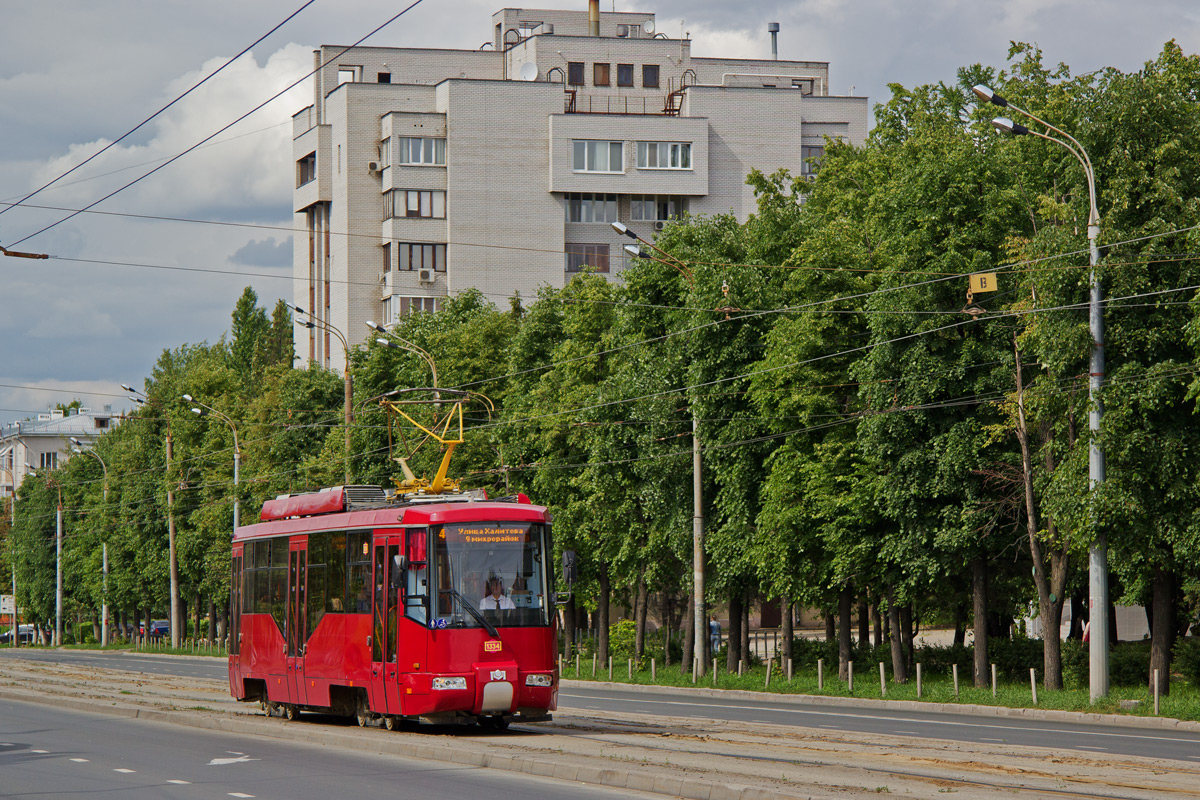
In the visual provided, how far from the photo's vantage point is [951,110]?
4531 cm

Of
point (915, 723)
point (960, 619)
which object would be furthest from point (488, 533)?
point (960, 619)

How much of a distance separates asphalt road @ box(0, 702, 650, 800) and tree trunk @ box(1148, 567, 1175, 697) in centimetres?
1740

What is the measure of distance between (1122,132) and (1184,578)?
350 inches

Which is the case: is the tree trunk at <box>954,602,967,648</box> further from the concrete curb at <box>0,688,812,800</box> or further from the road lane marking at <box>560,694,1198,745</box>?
the concrete curb at <box>0,688,812,800</box>

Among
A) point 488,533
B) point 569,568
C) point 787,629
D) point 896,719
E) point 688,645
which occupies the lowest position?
point 688,645

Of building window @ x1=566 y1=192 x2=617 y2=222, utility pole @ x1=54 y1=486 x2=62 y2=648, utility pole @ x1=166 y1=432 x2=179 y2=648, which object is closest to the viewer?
utility pole @ x1=166 y1=432 x2=179 y2=648

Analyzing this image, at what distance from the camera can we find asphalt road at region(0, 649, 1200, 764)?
62.7 ft

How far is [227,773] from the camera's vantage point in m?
15.6

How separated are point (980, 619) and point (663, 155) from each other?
5009cm

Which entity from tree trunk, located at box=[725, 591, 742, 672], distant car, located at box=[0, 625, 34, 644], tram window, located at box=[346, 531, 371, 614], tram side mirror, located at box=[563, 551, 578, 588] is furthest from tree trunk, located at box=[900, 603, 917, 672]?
distant car, located at box=[0, 625, 34, 644]

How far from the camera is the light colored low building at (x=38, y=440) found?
152875mm

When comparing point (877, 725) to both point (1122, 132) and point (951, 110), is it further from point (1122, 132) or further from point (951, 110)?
point (951, 110)

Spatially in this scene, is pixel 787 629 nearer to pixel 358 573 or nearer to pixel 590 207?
pixel 358 573

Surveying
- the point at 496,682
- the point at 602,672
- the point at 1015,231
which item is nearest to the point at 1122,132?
the point at 1015,231
